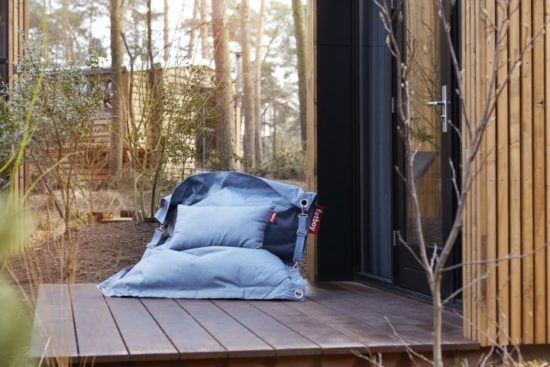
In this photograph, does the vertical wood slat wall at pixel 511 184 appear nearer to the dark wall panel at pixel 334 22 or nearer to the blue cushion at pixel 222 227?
the blue cushion at pixel 222 227

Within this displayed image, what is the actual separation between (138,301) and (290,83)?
22.0 metres

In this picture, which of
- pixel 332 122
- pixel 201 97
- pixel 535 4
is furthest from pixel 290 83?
pixel 535 4

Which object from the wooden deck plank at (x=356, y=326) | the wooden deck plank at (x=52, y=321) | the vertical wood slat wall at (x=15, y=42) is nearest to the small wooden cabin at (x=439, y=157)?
the wooden deck plank at (x=356, y=326)

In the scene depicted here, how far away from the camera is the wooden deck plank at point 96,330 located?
3016 millimetres

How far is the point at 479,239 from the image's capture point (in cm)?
340

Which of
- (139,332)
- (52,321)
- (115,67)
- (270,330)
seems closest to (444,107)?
(270,330)

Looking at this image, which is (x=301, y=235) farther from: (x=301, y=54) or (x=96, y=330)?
(x=301, y=54)

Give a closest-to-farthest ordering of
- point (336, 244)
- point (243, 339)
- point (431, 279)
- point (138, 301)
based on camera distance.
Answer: point (431, 279) → point (243, 339) → point (138, 301) → point (336, 244)

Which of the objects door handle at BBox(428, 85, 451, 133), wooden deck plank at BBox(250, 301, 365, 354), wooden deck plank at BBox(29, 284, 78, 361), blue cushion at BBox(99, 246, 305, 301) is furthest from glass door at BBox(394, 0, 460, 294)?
wooden deck plank at BBox(29, 284, 78, 361)

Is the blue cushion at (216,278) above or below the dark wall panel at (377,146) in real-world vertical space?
below

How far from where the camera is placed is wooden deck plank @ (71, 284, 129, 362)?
9.89 ft

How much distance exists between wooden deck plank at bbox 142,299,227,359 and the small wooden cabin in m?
0.91

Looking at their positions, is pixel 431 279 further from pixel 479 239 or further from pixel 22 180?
pixel 22 180

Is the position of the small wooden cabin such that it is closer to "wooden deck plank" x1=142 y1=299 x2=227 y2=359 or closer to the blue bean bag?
the blue bean bag
